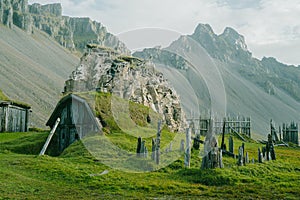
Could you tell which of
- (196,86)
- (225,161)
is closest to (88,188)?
(225,161)

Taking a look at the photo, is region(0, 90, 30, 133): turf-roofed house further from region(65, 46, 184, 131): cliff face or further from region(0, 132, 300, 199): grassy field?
region(0, 132, 300, 199): grassy field

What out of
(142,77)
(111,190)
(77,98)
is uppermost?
(142,77)

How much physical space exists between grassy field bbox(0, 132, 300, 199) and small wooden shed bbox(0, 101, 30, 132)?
2709 cm

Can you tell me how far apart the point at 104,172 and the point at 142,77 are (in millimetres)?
53656

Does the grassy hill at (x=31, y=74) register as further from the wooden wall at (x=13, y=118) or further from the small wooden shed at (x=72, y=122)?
the small wooden shed at (x=72, y=122)

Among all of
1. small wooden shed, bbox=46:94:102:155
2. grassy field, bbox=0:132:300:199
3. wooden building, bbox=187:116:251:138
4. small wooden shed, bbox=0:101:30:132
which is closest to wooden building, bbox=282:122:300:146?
wooden building, bbox=187:116:251:138

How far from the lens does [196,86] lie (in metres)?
141

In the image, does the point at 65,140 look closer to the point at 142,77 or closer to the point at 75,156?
the point at 75,156

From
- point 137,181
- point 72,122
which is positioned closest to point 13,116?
point 72,122

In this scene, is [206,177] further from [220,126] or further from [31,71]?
[31,71]

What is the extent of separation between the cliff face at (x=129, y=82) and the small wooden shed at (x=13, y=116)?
1598cm

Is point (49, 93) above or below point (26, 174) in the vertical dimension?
above

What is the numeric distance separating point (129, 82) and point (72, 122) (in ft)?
119

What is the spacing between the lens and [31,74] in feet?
431
